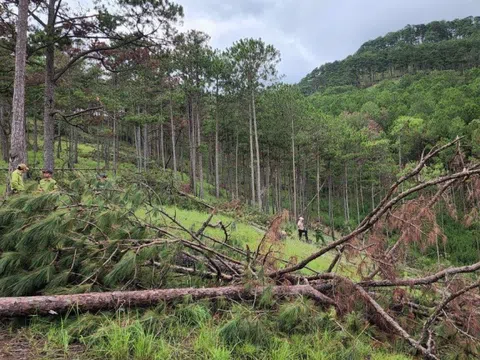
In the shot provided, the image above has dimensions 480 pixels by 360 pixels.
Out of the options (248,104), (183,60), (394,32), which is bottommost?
(248,104)

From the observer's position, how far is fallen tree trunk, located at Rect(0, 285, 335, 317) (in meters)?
2.79

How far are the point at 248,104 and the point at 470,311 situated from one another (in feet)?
84.6

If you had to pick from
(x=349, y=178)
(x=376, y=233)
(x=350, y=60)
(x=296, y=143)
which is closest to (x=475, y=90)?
(x=349, y=178)

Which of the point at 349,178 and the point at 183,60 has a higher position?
the point at 183,60

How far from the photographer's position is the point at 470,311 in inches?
138

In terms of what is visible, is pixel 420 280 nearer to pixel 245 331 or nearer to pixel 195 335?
pixel 245 331

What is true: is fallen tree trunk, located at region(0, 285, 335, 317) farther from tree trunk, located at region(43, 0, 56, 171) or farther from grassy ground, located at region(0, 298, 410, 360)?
tree trunk, located at region(43, 0, 56, 171)

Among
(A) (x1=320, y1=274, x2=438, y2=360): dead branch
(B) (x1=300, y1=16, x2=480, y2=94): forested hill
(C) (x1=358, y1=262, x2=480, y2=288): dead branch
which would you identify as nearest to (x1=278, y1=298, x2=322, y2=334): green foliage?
(A) (x1=320, y1=274, x2=438, y2=360): dead branch

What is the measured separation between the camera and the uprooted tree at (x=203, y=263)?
3309mm

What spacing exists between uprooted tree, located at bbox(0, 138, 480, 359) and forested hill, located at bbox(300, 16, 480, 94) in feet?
326

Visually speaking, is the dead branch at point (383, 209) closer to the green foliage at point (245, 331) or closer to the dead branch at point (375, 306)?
the dead branch at point (375, 306)

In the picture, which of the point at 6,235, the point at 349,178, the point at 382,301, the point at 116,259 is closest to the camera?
the point at 6,235

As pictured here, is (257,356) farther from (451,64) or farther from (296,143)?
(451,64)

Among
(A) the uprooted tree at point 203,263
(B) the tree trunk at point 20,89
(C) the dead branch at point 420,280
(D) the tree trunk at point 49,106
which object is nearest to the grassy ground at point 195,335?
(A) the uprooted tree at point 203,263
